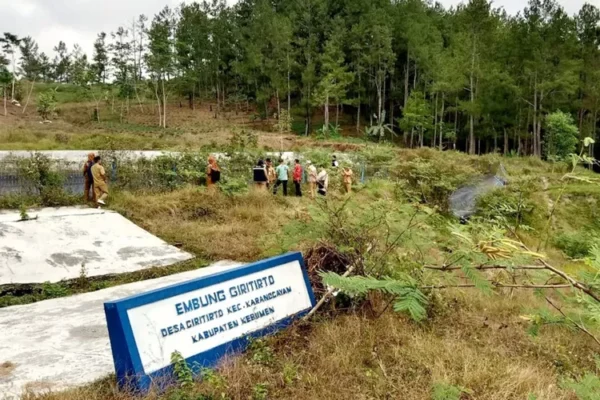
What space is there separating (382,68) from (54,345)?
4808cm

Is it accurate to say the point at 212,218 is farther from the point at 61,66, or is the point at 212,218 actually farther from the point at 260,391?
the point at 61,66

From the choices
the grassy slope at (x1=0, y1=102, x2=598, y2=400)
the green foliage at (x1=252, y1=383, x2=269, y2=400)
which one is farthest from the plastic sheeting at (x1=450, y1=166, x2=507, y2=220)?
the green foliage at (x1=252, y1=383, x2=269, y2=400)

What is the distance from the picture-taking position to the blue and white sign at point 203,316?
142 inches

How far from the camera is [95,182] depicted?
11.6m

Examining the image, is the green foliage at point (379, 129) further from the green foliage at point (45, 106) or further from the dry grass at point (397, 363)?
the dry grass at point (397, 363)

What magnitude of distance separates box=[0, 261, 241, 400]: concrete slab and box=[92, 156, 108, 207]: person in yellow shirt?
5.48m

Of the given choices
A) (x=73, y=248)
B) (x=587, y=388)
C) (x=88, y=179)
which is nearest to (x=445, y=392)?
(x=587, y=388)

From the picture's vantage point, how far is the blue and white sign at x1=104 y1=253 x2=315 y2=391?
11.8 feet

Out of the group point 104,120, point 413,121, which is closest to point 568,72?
point 413,121

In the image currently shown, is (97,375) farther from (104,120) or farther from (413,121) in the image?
(104,120)

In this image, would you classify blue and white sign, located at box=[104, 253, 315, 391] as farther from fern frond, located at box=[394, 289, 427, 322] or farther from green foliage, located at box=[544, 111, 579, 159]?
green foliage, located at box=[544, 111, 579, 159]

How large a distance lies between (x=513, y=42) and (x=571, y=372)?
139 feet

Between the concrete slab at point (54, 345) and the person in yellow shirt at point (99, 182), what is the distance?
18.0ft

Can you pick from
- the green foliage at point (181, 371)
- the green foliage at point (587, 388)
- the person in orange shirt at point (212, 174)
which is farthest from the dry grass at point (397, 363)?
the person in orange shirt at point (212, 174)
